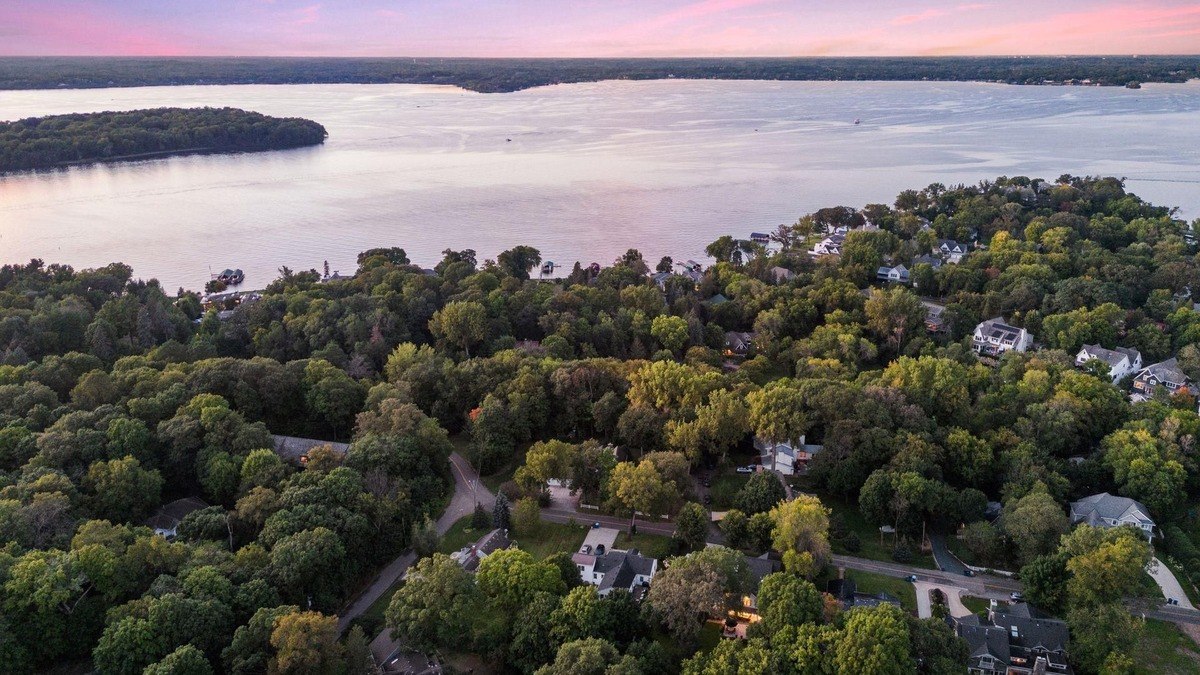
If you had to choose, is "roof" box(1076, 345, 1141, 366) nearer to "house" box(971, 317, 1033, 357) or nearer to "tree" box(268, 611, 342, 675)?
"house" box(971, 317, 1033, 357)

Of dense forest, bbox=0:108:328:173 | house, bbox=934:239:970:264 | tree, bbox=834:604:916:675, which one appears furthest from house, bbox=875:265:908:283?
dense forest, bbox=0:108:328:173

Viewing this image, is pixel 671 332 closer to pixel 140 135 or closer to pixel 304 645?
pixel 304 645

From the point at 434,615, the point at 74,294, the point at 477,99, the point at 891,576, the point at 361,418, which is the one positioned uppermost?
the point at 477,99

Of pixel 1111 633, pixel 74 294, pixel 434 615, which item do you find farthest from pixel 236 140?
pixel 1111 633

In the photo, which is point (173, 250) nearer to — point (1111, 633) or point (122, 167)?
point (122, 167)

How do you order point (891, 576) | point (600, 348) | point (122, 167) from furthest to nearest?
point (122, 167), point (600, 348), point (891, 576)

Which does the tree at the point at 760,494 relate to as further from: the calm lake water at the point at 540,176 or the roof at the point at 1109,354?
the calm lake water at the point at 540,176
